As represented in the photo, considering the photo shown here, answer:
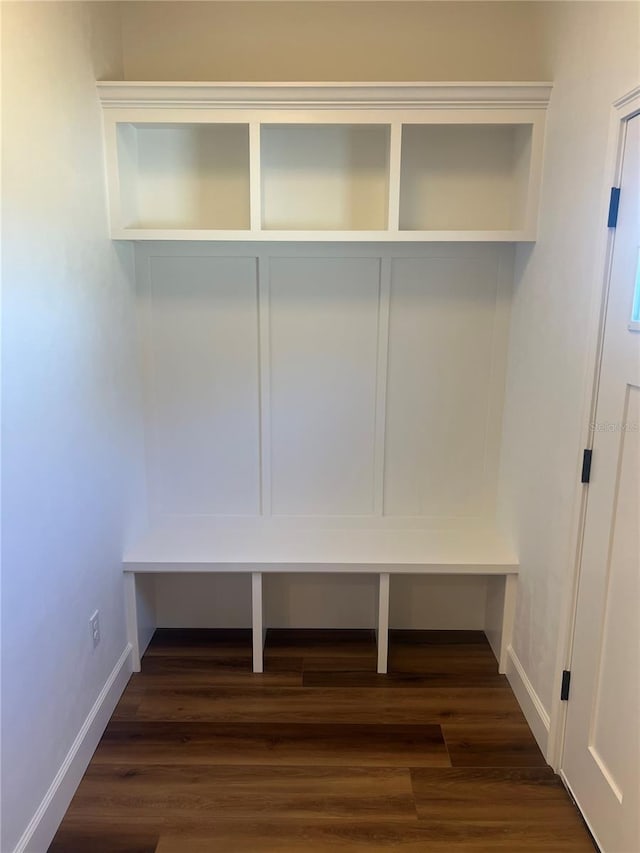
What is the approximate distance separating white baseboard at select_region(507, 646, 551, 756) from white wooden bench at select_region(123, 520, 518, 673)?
0.27ft

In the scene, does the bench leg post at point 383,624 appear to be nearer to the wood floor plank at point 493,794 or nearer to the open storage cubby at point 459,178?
the wood floor plank at point 493,794

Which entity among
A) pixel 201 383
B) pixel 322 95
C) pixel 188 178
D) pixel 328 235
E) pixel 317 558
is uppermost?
pixel 322 95

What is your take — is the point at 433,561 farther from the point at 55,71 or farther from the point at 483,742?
the point at 55,71

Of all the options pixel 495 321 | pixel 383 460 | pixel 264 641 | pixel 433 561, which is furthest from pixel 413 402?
pixel 264 641

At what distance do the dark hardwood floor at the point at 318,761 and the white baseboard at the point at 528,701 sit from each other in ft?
0.12

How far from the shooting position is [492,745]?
221 cm

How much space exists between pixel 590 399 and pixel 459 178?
1.22m

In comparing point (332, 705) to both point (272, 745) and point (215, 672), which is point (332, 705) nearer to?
point (272, 745)

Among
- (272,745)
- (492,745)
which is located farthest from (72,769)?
(492,745)

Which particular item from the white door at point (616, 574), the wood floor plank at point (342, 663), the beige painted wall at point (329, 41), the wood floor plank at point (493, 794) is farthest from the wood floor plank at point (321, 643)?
the beige painted wall at point (329, 41)

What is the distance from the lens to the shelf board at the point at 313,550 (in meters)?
2.54

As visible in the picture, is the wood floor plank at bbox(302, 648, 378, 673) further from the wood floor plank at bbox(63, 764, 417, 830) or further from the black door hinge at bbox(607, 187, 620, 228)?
the black door hinge at bbox(607, 187, 620, 228)

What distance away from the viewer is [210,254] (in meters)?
2.62

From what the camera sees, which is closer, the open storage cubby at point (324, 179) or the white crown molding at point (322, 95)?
the white crown molding at point (322, 95)
